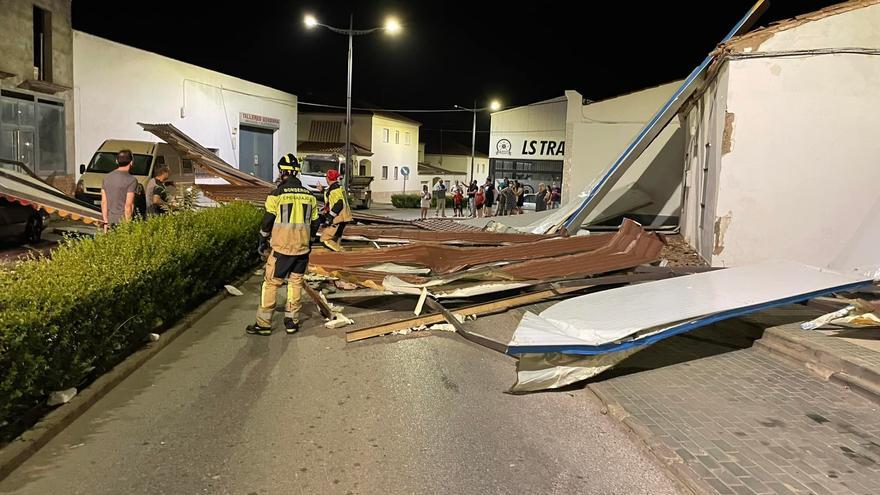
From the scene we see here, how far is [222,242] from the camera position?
8695 millimetres

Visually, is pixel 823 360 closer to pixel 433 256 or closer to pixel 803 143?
pixel 803 143

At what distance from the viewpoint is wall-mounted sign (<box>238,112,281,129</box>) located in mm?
31723

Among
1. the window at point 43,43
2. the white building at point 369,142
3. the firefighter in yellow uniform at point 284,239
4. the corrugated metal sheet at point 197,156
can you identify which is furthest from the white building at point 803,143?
the white building at point 369,142

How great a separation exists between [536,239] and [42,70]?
17.2m

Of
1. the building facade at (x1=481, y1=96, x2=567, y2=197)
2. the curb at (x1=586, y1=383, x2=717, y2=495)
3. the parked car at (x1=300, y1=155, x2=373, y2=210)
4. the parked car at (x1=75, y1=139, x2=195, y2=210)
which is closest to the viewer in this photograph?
the curb at (x1=586, y1=383, x2=717, y2=495)

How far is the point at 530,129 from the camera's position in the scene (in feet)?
113

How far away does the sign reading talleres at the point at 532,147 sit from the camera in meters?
34.1

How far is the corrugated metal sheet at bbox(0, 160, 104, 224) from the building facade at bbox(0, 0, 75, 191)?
348 inches

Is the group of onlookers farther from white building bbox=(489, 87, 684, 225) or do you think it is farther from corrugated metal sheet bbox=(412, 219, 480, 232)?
corrugated metal sheet bbox=(412, 219, 480, 232)

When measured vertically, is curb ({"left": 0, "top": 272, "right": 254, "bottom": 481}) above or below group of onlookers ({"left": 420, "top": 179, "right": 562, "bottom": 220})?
below

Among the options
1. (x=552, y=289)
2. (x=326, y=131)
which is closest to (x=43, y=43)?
(x=552, y=289)

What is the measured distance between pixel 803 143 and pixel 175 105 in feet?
77.1

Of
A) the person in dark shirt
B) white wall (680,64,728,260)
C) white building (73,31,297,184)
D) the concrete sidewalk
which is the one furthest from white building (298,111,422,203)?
the concrete sidewalk

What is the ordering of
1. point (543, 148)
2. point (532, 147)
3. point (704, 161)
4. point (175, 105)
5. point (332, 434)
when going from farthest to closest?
point (532, 147), point (543, 148), point (175, 105), point (704, 161), point (332, 434)
